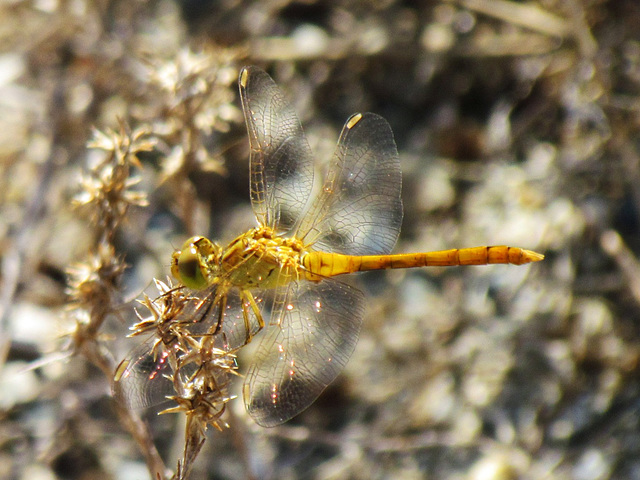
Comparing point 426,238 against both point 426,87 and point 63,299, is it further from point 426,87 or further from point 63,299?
point 63,299

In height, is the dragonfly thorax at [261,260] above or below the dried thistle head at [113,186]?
below

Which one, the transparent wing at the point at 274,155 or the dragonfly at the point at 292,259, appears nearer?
the dragonfly at the point at 292,259

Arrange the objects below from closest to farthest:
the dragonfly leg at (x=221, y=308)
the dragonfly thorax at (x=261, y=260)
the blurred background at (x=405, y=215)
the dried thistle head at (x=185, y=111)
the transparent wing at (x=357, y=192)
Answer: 1. the dragonfly leg at (x=221, y=308)
2. the dragonfly thorax at (x=261, y=260)
3. the dried thistle head at (x=185, y=111)
4. the transparent wing at (x=357, y=192)
5. the blurred background at (x=405, y=215)

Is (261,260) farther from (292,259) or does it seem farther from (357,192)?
(357,192)

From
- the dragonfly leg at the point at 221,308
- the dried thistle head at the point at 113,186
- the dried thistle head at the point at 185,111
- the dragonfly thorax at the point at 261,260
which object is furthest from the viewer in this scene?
the dried thistle head at the point at 185,111

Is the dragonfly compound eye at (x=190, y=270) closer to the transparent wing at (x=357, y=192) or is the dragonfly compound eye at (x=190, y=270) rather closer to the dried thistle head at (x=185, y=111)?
the dried thistle head at (x=185, y=111)

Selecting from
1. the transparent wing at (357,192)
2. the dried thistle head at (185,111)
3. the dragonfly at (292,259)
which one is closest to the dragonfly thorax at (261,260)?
the dragonfly at (292,259)

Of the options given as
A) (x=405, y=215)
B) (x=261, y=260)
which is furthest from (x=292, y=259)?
(x=405, y=215)

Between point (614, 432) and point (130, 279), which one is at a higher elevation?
point (614, 432)

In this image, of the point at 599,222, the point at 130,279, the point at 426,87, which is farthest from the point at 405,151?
the point at 130,279
